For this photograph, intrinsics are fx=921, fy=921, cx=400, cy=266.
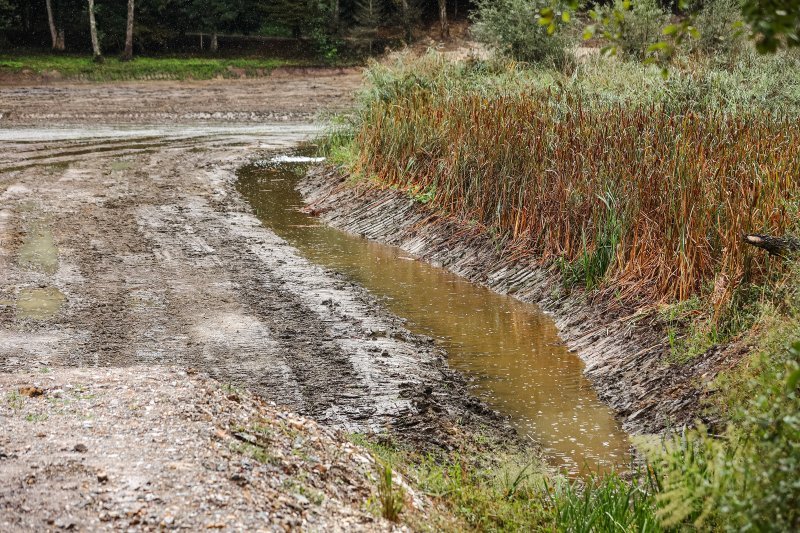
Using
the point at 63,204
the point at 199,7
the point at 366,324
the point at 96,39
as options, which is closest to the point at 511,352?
the point at 366,324

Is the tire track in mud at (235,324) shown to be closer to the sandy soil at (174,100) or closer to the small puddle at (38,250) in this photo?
the small puddle at (38,250)

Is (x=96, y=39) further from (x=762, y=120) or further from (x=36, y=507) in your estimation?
(x=36, y=507)

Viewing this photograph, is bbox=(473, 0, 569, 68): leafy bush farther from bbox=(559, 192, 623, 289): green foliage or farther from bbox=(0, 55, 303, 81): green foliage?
bbox=(0, 55, 303, 81): green foliage

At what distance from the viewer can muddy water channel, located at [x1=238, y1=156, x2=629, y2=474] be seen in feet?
21.4

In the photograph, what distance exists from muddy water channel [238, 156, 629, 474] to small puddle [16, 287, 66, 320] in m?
3.31

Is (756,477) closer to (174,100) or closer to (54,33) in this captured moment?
(174,100)

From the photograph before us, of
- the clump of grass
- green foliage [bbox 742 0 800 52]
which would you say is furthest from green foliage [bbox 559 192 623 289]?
green foliage [bbox 742 0 800 52]

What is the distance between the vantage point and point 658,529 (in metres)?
4.31

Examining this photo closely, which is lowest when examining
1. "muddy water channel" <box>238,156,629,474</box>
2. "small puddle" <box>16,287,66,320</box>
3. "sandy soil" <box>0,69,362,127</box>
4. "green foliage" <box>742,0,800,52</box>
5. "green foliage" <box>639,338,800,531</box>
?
"sandy soil" <box>0,69,362,127</box>

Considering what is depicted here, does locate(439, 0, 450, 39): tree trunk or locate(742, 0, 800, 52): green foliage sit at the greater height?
locate(742, 0, 800, 52): green foliage

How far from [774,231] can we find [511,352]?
248 centimetres

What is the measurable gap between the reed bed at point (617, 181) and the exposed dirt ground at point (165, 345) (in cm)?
206

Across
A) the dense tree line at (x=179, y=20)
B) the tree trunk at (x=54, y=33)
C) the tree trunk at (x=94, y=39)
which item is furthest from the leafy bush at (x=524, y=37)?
the tree trunk at (x=54, y=33)

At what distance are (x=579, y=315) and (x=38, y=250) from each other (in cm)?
676
